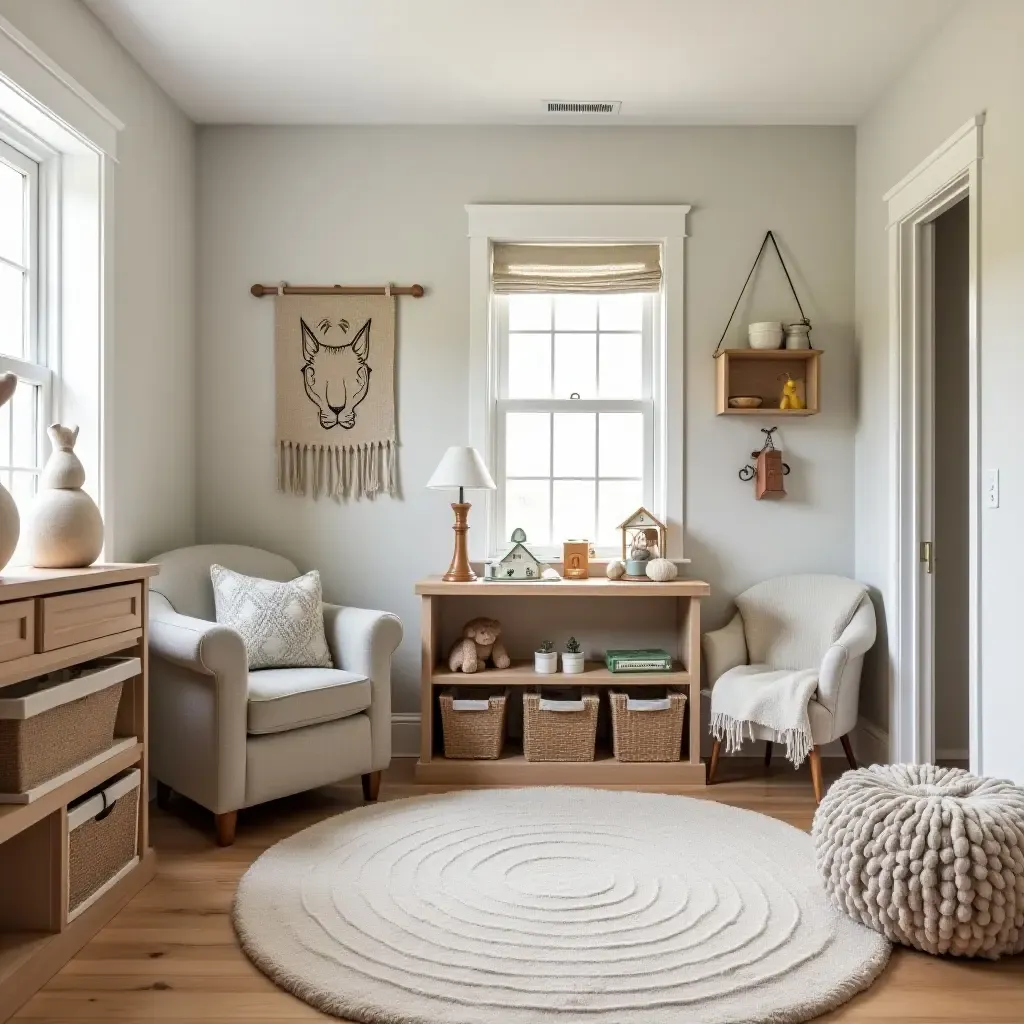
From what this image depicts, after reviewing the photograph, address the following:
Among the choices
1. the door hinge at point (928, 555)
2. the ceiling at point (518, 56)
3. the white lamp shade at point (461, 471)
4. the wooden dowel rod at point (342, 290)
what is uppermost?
the ceiling at point (518, 56)

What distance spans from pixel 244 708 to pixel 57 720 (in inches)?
29.7

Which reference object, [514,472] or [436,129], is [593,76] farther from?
[514,472]

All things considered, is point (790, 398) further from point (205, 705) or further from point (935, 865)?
point (205, 705)

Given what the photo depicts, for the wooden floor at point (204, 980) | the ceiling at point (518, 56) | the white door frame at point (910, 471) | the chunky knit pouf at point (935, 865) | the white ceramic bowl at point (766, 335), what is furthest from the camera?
the white ceramic bowl at point (766, 335)

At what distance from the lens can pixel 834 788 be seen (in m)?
2.38

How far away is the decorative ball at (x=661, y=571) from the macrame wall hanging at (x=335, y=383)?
3.86 ft

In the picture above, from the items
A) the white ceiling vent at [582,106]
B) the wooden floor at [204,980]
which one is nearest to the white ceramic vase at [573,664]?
the wooden floor at [204,980]

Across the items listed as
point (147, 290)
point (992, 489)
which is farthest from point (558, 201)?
point (992, 489)

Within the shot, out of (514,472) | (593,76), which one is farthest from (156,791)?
(593,76)

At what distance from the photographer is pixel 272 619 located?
3320 millimetres

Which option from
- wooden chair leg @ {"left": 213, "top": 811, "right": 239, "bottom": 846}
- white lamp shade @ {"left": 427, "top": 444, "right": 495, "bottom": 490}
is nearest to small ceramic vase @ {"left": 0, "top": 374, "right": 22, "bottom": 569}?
wooden chair leg @ {"left": 213, "top": 811, "right": 239, "bottom": 846}

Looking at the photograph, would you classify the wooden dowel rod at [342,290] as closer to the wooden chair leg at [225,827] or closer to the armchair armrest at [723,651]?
the armchair armrest at [723,651]

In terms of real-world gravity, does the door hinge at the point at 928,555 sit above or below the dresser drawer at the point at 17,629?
above

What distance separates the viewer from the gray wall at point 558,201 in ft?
13.0
